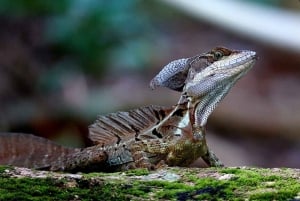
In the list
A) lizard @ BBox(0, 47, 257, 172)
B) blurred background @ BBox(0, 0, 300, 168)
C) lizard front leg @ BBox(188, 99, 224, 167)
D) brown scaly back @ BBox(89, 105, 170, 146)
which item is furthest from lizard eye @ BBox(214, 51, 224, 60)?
blurred background @ BBox(0, 0, 300, 168)

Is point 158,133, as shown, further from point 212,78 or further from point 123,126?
point 212,78

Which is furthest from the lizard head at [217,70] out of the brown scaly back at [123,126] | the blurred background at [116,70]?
the blurred background at [116,70]

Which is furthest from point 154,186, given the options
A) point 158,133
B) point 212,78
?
point 212,78

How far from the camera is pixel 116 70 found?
35.6 ft

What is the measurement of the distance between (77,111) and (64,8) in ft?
3.75

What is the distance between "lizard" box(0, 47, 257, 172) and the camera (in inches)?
197

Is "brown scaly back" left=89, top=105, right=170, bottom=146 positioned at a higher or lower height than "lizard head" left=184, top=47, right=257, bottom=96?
lower

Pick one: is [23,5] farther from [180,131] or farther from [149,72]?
[180,131]

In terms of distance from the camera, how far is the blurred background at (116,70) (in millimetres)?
8930

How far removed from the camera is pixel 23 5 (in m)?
9.70

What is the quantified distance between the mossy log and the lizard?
79 centimetres

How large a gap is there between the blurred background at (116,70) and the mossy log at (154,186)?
4631 millimetres

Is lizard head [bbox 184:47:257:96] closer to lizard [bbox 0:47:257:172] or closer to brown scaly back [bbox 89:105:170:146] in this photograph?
lizard [bbox 0:47:257:172]

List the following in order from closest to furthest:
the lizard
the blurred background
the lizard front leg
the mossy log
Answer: the mossy log, the lizard, the lizard front leg, the blurred background
